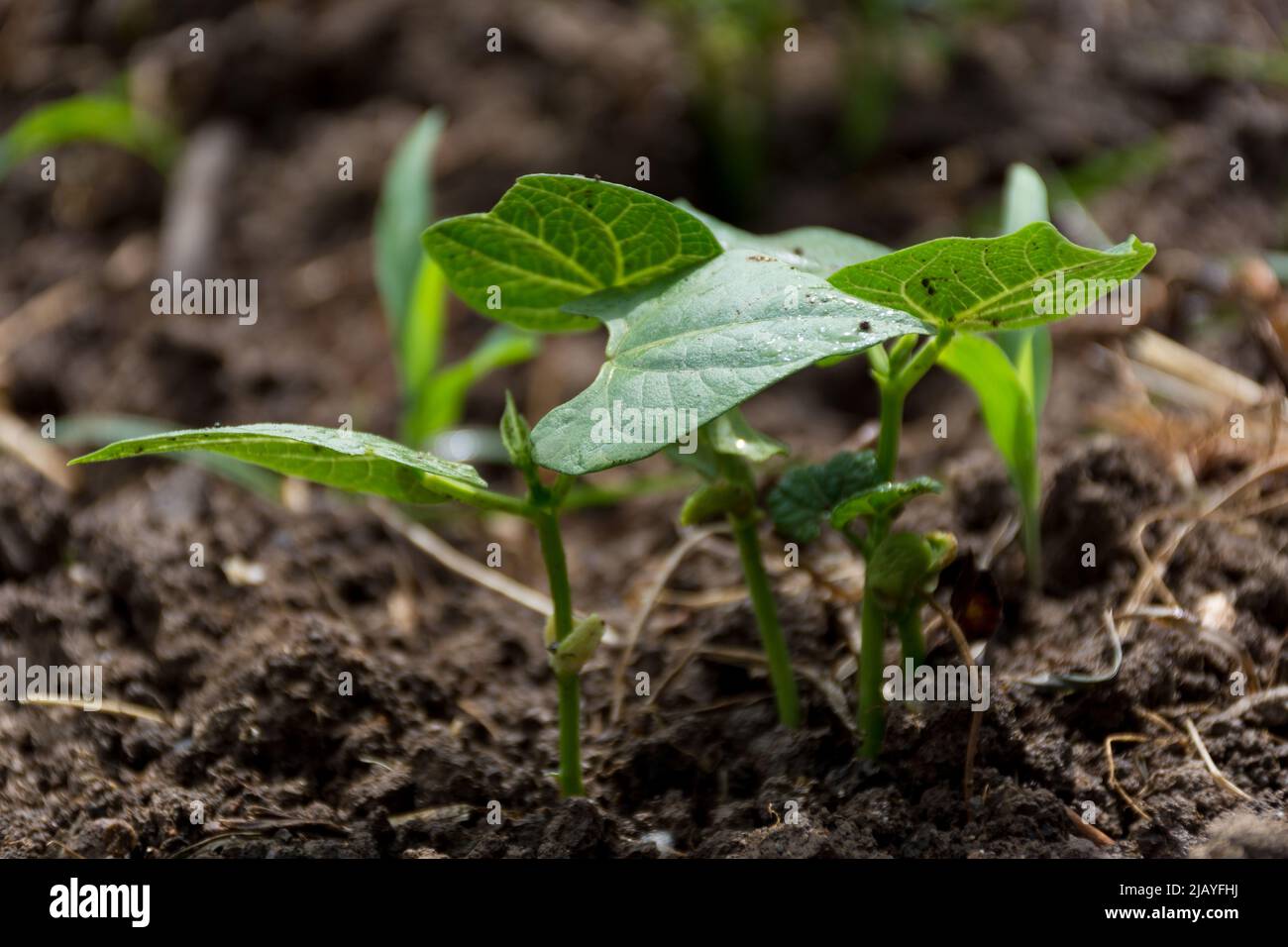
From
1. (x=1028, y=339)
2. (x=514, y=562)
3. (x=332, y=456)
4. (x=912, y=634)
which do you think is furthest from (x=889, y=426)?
(x=514, y=562)

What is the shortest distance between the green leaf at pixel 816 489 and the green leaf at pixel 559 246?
20 centimetres

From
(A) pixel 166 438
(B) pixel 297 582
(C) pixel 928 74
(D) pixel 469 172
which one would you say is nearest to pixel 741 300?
(A) pixel 166 438

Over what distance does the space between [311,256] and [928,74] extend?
1360 millimetres

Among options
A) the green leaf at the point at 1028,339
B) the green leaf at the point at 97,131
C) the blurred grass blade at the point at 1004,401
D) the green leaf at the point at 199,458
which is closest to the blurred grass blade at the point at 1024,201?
the green leaf at the point at 1028,339

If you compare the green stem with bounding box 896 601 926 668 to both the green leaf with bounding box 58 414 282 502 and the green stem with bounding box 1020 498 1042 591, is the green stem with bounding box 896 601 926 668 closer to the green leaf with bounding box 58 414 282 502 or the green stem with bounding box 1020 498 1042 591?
the green stem with bounding box 1020 498 1042 591

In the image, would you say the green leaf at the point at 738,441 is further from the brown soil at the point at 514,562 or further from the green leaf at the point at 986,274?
the brown soil at the point at 514,562

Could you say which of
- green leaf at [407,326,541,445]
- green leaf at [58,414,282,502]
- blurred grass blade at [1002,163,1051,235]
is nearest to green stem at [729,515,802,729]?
blurred grass blade at [1002,163,1051,235]

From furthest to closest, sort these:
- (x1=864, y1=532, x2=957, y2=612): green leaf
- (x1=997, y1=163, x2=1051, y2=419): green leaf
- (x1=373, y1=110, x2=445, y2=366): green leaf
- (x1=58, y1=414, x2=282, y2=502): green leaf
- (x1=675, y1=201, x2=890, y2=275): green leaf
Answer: (x1=373, y1=110, x2=445, y2=366): green leaf < (x1=58, y1=414, x2=282, y2=502): green leaf < (x1=997, y1=163, x2=1051, y2=419): green leaf < (x1=675, y1=201, x2=890, y2=275): green leaf < (x1=864, y1=532, x2=957, y2=612): green leaf

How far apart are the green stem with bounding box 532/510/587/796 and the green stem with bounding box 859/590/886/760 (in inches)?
9.9

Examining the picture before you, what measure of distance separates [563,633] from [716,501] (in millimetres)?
170

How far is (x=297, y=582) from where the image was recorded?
1504mm

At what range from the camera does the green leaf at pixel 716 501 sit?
1.02 metres

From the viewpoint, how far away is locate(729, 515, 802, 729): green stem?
109 cm

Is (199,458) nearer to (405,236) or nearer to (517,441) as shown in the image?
(405,236)
